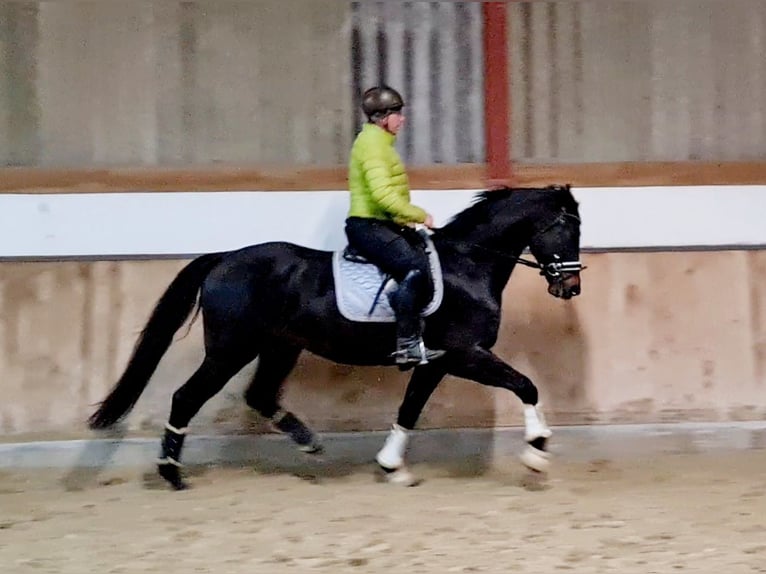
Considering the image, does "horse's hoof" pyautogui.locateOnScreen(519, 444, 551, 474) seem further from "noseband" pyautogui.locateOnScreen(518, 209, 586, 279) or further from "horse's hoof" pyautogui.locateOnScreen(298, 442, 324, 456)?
"horse's hoof" pyautogui.locateOnScreen(298, 442, 324, 456)

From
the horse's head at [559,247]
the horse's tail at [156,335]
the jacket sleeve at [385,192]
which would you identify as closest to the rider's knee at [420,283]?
the jacket sleeve at [385,192]

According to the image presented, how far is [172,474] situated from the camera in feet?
13.1

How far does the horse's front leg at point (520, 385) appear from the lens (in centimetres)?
380

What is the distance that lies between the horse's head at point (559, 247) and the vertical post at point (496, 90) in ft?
2.70

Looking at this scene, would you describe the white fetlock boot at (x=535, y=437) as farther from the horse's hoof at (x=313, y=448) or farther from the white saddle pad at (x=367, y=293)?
the horse's hoof at (x=313, y=448)

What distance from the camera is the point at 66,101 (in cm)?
468

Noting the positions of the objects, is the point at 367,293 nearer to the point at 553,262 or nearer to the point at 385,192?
the point at 385,192

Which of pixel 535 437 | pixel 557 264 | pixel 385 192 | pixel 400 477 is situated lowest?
pixel 400 477

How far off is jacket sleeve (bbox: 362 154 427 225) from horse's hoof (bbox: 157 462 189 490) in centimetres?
158

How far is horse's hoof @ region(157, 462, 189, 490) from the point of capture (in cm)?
399

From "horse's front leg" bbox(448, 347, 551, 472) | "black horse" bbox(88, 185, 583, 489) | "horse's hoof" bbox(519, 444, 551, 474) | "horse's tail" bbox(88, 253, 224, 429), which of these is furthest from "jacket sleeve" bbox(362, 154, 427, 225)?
"horse's hoof" bbox(519, 444, 551, 474)

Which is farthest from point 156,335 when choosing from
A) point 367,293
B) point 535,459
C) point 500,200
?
point 535,459

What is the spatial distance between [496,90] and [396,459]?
2151 millimetres

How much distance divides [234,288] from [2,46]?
2.06 meters
